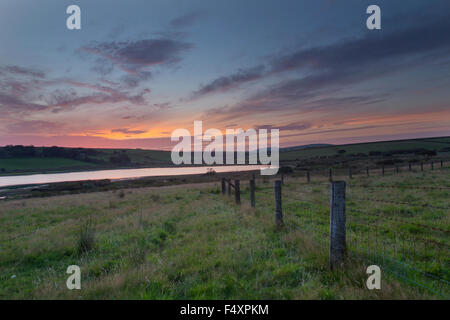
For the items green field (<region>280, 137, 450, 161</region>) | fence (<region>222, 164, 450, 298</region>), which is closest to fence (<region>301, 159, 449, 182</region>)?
fence (<region>222, 164, 450, 298</region>)

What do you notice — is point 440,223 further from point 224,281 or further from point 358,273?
point 224,281

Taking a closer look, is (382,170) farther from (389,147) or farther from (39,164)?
(39,164)

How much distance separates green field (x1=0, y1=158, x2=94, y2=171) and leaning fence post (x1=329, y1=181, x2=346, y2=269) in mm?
118954

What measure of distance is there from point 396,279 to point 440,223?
5.44 m

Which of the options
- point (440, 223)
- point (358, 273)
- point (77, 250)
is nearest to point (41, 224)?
point (77, 250)

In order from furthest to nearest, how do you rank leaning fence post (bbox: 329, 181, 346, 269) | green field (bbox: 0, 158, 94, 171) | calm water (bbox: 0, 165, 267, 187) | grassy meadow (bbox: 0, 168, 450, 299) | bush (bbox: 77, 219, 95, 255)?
green field (bbox: 0, 158, 94, 171) → calm water (bbox: 0, 165, 267, 187) → bush (bbox: 77, 219, 95, 255) → leaning fence post (bbox: 329, 181, 346, 269) → grassy meadow (bbox: 0, 168, 450, 299)

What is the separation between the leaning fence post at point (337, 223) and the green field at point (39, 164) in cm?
11895

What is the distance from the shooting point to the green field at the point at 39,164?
317ft

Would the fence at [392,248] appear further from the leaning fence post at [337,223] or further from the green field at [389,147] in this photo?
the green field at [389,147]

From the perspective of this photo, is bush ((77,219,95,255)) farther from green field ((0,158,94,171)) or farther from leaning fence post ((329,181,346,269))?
green field ((0,158,94,171))

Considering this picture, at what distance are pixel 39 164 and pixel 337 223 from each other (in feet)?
424

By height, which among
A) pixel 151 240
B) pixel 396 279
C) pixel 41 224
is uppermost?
pixel 396 279

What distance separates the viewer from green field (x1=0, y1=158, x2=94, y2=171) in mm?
96688

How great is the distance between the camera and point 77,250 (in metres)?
6.47
